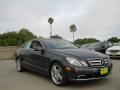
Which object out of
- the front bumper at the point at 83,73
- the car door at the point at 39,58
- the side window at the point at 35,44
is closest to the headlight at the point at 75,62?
the front bumper at the point at 83,73

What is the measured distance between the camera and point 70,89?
595cm

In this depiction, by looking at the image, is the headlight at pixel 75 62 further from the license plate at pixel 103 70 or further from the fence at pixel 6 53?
the fence at pixel 6 53

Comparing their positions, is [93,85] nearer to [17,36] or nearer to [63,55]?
[63,55]

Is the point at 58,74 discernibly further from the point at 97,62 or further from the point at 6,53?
the point at 6,53

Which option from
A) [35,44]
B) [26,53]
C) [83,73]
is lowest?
[83,73]

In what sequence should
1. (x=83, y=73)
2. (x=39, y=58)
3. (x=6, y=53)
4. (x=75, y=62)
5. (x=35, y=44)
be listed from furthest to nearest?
(x=6, y=53) < (x=35, y=44) < (x=39, y=58) < (x=75, y=62) < (x=83, y=73)

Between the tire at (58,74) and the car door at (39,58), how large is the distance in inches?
13.0

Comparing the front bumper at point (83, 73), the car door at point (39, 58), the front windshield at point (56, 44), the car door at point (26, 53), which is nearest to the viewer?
the front bumper at point (83, 73)

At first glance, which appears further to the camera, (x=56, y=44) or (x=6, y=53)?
(x=6, y=53)

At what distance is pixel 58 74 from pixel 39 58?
3.79ft

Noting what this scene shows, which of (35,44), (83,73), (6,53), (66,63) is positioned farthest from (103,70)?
(6,53)

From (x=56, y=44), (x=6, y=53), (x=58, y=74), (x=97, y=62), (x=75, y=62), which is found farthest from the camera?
(x=6, y=53)

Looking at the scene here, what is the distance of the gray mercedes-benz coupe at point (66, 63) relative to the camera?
5.93 metres

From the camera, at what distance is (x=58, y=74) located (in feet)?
21.1
